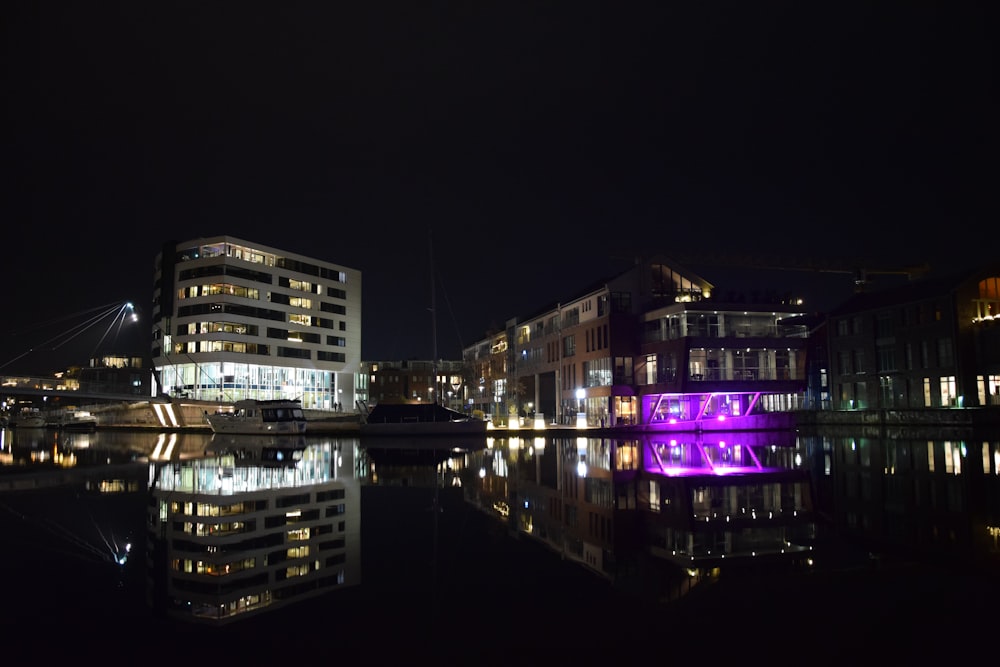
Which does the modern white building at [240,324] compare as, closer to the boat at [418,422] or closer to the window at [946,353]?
the boat at [418,422]

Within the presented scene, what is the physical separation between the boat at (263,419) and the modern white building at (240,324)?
15.6 meters

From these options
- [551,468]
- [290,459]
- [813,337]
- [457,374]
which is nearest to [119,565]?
[551,468]

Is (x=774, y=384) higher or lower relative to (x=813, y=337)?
lower

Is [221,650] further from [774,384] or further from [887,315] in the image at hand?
[887,315]

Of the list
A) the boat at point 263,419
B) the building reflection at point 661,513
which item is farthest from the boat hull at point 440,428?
the building reflection at point 661,513

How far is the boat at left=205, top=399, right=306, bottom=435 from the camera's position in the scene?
62188mm

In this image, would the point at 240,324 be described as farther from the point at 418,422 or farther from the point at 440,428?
the point at 440,428

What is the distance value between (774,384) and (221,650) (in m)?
54.4

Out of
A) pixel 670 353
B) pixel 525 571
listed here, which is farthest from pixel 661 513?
pixel 670 353

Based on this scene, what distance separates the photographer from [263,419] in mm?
63938

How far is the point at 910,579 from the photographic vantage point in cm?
827

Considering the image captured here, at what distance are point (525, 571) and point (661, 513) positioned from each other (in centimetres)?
531

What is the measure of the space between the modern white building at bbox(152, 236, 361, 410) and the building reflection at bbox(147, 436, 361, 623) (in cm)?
6802

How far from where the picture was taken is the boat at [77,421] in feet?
286
